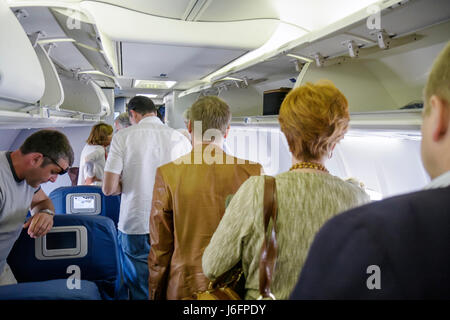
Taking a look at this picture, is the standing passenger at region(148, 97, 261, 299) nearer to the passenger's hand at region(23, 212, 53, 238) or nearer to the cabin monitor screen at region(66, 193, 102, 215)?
the passenger's hand at region(23, 212, 53, 238)

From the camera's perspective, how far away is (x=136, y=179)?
266 cm

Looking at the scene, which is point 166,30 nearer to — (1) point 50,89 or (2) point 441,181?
(1) point 50,89

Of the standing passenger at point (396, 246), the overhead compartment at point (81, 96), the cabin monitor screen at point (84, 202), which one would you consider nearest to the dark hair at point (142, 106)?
the cabin monitor screen at point (84, 202)

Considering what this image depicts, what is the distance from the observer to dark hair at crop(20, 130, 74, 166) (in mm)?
1787

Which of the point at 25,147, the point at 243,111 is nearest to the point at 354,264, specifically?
the point at 25,147

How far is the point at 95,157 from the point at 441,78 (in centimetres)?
363

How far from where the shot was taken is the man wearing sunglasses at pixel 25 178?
5.49 feet

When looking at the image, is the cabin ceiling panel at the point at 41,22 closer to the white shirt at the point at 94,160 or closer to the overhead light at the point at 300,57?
the white shirt at the point at 94,160

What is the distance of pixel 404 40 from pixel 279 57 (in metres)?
0.93

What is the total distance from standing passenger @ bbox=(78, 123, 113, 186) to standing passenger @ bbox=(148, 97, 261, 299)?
7.25 feet

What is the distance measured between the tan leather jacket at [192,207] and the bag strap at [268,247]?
667mm

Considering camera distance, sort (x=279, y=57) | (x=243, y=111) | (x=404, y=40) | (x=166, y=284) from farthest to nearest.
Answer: (x=243, y=111) → (x=279, y=57) → (x=166, y=284) → (x=404, y=40)
